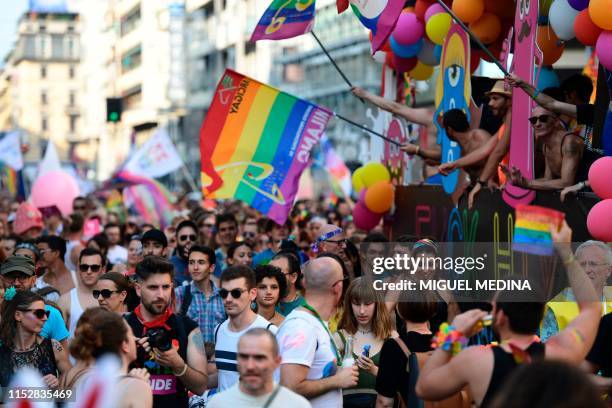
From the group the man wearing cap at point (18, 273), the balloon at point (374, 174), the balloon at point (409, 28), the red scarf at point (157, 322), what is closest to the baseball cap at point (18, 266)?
the man wearing cap at point (18, 273)

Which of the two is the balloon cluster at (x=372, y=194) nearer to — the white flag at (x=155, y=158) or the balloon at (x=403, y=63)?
the balloon at (x=403, y=63)

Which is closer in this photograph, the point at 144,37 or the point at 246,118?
the point at 246,118

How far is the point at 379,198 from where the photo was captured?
587 inches

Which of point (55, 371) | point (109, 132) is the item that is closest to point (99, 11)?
point (109, 132)

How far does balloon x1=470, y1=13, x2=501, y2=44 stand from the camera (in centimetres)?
1277

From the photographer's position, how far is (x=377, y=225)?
51.1 ft

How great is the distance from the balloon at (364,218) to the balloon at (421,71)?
166 centimetres

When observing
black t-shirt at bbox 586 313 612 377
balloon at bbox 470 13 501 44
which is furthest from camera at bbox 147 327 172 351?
balloon at bbox 470 13 501 44

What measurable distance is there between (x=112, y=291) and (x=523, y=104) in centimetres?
393

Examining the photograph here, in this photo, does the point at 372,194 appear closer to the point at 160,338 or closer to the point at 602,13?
the point at 602,13

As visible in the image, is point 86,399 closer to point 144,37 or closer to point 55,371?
point 55,371

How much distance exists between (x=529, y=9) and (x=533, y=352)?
5.46 metres

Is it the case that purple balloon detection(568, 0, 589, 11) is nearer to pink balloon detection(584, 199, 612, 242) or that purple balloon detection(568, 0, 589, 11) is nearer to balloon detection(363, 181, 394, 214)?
pink balloon detection(584, 199, 612, 242)

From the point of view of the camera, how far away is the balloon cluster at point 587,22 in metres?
8.72
